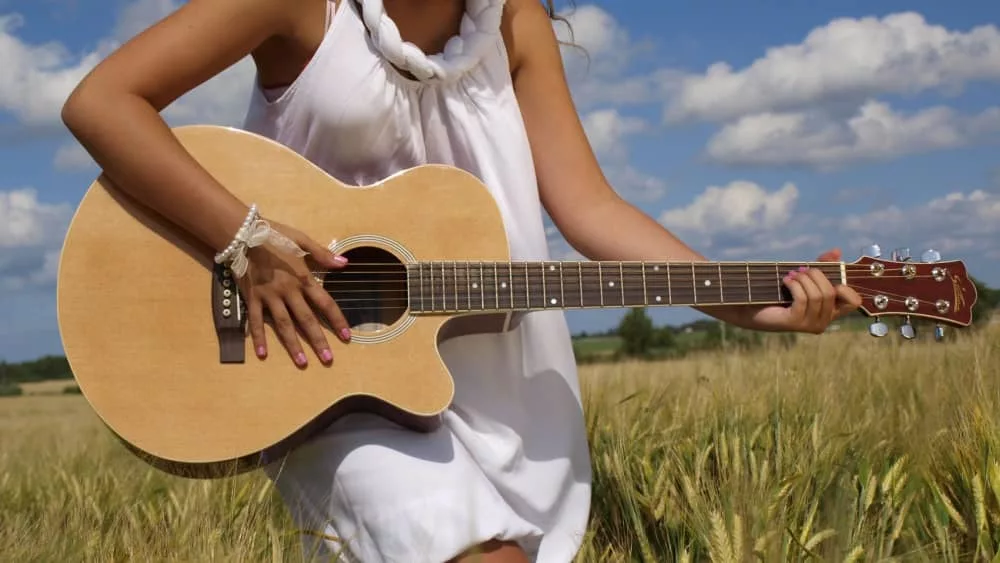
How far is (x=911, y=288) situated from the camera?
279 cm

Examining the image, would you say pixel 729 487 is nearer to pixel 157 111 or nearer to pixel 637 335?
pixel 157 111

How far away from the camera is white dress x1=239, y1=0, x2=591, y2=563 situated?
2115 millimetres

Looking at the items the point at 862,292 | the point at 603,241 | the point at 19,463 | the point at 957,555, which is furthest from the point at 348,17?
the point at 19,463

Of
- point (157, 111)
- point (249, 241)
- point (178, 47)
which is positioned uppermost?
point (178, 47)

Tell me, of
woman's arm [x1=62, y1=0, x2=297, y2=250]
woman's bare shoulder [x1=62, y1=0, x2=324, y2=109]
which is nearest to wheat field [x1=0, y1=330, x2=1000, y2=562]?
woman's arm [x1=62, y1=0, x2=297, y2=250]

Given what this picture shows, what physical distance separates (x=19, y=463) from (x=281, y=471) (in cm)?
261

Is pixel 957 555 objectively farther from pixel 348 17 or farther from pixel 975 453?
pixel 348 17

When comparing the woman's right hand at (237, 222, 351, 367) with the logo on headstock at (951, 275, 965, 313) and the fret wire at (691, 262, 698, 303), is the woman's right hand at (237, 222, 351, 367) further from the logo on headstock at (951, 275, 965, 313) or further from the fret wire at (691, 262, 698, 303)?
the logo on headstock at (951, 275, 965, 313)

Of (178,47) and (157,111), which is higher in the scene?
(178,47)

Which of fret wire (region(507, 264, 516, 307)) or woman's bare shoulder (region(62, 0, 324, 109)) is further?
fret wire (region(507, 264, 516, 307))

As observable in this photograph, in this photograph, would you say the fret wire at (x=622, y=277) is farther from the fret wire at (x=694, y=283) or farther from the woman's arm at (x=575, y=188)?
the fret wire at (x=694, y=283)

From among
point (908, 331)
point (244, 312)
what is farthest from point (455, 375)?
point (908, 331)

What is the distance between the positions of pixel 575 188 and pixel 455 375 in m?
0.67

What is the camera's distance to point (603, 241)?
2.65 m
